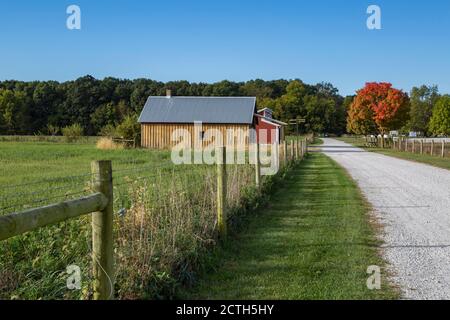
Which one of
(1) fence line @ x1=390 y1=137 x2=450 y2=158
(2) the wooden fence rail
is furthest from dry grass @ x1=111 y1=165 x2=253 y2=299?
(1) fence line @ x1=390 y1=137 x2=450 y2=158

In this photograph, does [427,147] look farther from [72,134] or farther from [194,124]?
[72,134]

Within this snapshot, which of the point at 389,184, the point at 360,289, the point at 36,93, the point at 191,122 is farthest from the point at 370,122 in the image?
the point at 36,93

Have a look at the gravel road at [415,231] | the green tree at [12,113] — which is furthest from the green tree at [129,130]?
the green tree at [12,113]

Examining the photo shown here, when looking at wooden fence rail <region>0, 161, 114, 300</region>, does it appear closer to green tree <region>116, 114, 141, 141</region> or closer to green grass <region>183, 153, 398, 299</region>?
green grass <region>183, 153, 398, 299</region>

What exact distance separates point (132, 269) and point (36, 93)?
102049 mm

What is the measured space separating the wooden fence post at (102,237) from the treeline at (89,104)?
8337 cm

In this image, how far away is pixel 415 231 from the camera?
28.3ft

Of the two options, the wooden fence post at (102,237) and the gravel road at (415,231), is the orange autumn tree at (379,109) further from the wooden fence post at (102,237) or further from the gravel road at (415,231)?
the wooden fence post at (102,237)

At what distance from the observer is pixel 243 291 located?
5.37 metres

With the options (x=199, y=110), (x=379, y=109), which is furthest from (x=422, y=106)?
(x=199, y=110)

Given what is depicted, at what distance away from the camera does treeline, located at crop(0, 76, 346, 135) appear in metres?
94.2

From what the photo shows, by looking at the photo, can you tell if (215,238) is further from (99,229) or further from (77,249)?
(99,229)

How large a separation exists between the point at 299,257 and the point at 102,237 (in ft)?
11.1

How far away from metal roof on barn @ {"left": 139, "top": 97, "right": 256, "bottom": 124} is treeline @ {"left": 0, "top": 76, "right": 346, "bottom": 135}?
36080 millimetres
